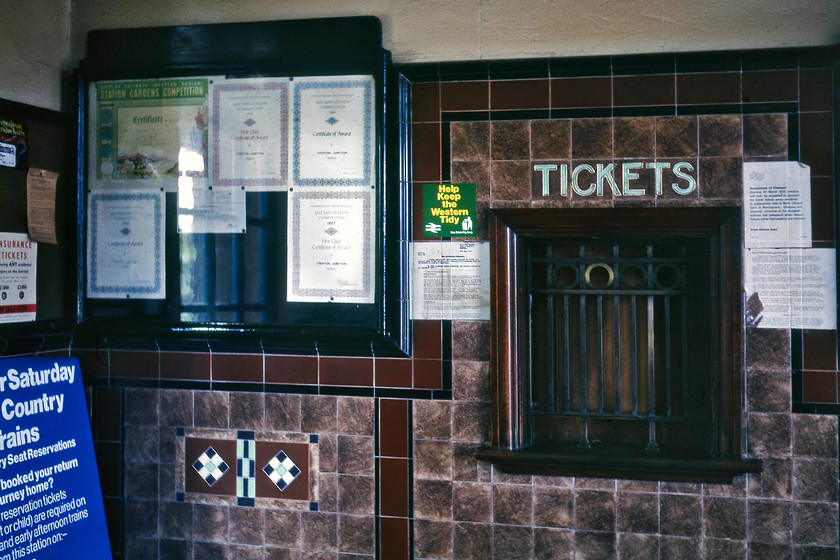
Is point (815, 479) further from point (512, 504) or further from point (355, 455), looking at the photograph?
point (355, 455)

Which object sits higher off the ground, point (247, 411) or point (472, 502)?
point (247, 411)

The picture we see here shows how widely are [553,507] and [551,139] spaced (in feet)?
5.63

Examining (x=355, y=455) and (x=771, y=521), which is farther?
(x=355, y=455)

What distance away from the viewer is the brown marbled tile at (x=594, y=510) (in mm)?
2811

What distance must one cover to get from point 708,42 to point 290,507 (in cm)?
296

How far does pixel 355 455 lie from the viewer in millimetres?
2990

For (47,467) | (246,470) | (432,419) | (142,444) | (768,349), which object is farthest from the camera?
(142,444)

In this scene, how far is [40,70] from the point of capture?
3.09 m

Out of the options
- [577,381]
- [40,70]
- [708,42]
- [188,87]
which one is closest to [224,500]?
[577,381]

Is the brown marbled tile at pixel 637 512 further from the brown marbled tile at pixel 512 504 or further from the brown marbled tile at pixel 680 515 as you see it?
the brown marbled tile at pixel 512 504

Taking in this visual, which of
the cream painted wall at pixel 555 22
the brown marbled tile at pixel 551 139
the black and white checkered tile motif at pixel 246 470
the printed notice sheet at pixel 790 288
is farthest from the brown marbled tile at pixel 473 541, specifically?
the cream painted wall at pixel 555 22

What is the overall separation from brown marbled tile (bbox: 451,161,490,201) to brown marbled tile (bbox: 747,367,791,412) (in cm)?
144

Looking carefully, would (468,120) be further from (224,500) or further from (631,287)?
(224,500)

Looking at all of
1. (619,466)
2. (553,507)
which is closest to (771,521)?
(619,466)
